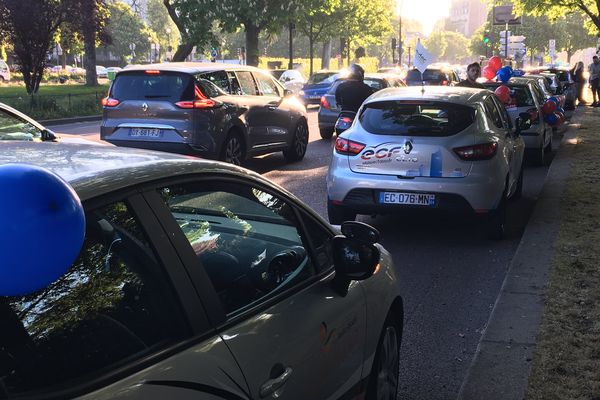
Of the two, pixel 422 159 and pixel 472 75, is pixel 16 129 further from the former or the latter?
pixel 472 75

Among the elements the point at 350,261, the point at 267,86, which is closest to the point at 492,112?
the point at 350,261

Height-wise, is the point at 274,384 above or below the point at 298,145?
above

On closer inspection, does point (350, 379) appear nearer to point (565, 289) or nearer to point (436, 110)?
point (565, 289)

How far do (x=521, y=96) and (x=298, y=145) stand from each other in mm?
4279

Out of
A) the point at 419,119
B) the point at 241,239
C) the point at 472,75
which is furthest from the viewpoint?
the point at 472,75

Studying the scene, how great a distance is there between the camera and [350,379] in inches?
123

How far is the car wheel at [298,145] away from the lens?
13797 mm

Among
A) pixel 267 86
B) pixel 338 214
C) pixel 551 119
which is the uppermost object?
pixel 267 86

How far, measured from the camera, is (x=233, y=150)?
458 inches

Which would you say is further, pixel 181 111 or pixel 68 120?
pixel 68 120

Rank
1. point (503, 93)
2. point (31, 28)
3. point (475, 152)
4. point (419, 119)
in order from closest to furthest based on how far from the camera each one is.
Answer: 1. point (475, 152)
2. point (419, 119)
3. point (503, 93)
4. point (31, 28)

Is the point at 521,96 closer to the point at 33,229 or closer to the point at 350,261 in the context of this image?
the point at 350,261

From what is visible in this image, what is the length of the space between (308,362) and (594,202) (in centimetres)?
735

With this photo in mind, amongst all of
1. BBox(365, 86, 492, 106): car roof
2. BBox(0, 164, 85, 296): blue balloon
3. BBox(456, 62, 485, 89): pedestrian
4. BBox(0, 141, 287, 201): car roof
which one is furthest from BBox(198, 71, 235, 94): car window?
BBox(0, 164, 85, 296): blue balloon
